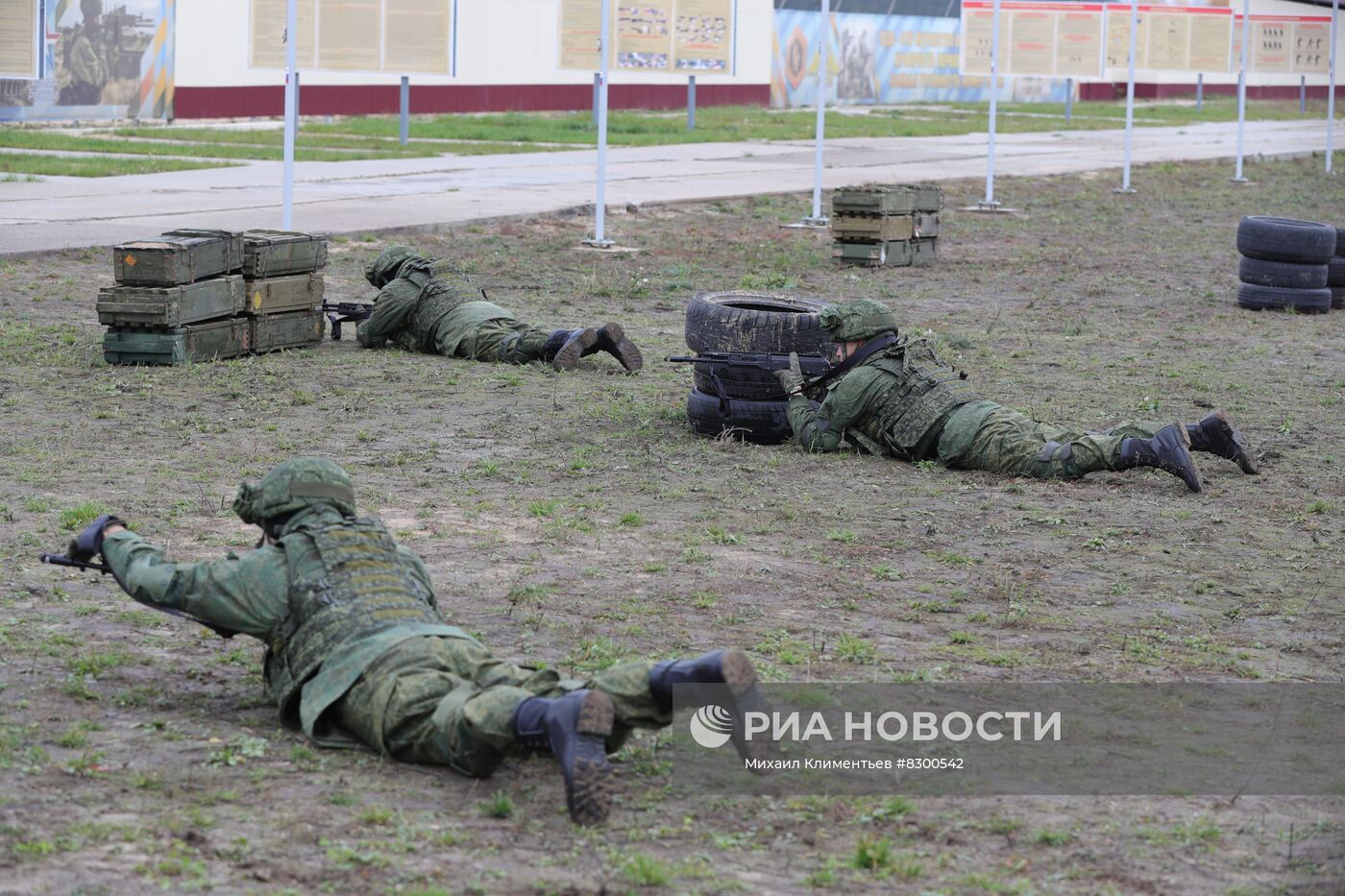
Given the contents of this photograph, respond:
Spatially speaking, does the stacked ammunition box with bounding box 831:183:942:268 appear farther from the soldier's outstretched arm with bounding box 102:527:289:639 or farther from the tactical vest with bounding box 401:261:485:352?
the soldier's outstretched arm with bounding box 102:527:289:639

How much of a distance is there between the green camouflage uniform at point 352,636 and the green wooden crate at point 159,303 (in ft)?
19.9

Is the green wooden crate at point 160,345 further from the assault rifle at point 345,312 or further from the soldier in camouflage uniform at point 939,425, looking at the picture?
the soldier in camouflage uniform at point 939,425

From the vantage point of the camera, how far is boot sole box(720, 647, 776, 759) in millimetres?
4719

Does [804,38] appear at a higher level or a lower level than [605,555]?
higher

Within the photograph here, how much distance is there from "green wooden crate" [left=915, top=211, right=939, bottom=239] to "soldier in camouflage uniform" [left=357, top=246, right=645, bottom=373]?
24.1 ft

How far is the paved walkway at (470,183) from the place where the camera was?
18.4 metres

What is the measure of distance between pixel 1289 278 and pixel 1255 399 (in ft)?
16.0

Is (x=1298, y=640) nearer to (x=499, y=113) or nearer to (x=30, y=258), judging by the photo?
(x=30, y=258)

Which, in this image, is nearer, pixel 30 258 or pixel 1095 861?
pixel 1095 861

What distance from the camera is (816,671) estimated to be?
241 inches

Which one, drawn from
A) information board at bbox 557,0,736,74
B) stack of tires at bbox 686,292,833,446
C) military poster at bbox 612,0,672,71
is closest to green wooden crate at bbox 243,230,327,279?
stack of tires at bbox 686,292,833,446

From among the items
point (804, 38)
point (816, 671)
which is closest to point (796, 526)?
point (816, 671)

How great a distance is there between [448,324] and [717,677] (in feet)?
26.5

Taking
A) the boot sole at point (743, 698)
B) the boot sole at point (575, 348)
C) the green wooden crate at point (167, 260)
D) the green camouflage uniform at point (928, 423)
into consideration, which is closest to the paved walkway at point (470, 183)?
the green wooden crate at point (167, 260)
